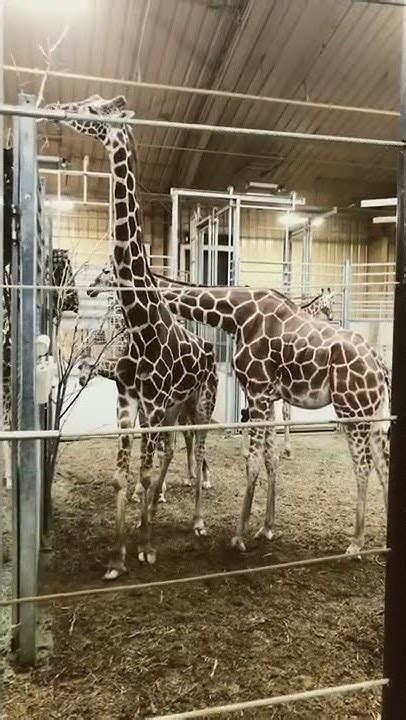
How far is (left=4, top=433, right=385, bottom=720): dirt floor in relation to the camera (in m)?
1.35

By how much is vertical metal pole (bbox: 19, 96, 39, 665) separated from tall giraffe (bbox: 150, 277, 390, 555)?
77 cm

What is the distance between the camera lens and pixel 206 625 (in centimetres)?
168

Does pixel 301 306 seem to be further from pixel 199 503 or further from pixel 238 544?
pixel 238 544

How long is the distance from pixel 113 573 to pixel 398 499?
4.55ft

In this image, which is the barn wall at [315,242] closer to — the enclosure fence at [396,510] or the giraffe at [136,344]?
the giraffe at [136,344]

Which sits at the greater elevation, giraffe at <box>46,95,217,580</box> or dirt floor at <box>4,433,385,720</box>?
giraffe at <box>46,95,217,580</box>

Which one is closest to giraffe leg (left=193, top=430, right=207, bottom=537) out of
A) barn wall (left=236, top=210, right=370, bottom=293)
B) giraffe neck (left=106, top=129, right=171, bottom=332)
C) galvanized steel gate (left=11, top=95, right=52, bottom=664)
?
giraffe neck (left=106, top=129, right=171, bottom=332)

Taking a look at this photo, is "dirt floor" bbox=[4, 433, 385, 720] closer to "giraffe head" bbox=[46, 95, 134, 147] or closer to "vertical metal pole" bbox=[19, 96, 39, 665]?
"vertical metal pole" bbox=[19, 96, 39, 665]

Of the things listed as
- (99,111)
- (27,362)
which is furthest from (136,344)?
(99,111)

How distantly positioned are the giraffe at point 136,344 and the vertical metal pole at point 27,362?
0.37m

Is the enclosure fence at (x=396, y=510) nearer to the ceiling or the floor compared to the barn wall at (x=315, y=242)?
nearer to the floor

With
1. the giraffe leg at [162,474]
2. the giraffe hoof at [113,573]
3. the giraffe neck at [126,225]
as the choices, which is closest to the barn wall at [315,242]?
the giraffe leg at [162,474]

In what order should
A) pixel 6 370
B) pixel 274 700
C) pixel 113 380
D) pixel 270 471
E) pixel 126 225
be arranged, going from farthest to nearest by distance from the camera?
pixel 113 380 < pixel 270 471 < pixel 6 370 < pixel 126 225 < pixel 274 700

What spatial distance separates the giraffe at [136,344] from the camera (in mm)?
1833
